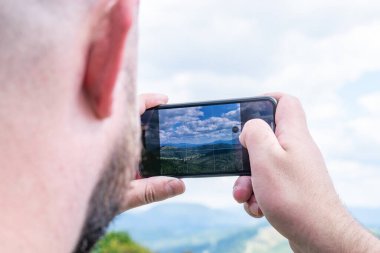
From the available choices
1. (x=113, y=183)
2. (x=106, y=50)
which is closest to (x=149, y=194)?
(x=113, y=183)

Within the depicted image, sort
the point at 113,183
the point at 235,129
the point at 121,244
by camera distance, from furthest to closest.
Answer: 1. the point at 121,244
2. the point at 235,129
3. the point at 113,183

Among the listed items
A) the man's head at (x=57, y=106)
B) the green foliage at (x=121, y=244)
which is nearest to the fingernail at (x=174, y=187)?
the man's head at (x=57, y=106)

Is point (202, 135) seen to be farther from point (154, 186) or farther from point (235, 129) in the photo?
point (154, 186)

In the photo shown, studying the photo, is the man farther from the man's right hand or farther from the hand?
the hand

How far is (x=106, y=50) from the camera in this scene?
3.27 ft

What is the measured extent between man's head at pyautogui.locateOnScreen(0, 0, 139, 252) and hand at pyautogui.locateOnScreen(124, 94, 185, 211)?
1346mm

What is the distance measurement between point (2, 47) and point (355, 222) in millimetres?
1340

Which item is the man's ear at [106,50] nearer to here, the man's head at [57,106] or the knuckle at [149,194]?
the man's head at [57,106]

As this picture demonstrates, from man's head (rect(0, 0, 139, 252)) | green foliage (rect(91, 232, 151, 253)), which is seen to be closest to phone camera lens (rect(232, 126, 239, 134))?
man's head (rect(0, 0, 139, 252))

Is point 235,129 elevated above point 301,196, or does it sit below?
above

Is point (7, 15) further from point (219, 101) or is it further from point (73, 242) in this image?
point (219, 101)

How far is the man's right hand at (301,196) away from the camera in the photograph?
1.96 metres

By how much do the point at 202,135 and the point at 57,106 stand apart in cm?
140

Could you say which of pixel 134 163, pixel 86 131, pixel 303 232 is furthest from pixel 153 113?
pixel 86 131
